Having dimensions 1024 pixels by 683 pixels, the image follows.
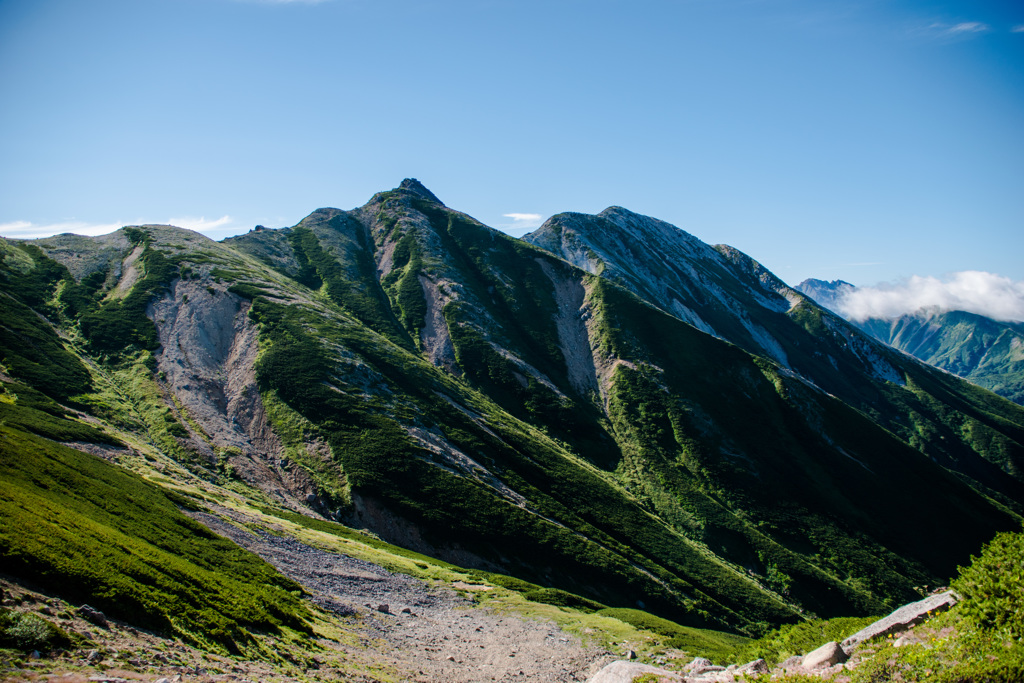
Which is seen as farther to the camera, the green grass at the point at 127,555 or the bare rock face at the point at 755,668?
the bare rock face at the point at 755,668

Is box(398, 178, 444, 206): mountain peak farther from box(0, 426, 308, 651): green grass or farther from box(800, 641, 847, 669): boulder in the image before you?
box(800, 641, 847, 669): boulder

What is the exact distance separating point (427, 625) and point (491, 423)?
46852 mm

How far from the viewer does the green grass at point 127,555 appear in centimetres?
1966

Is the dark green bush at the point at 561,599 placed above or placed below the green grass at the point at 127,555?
below

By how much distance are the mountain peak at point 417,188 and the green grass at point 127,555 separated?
152 meters

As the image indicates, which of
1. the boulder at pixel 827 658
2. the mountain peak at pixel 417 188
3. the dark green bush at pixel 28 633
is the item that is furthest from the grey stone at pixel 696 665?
the mountain peak at pixel 417 188

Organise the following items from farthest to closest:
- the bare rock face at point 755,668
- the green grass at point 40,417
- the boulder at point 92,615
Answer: the green grass at point 40,417
the bare rock face at point 755,668
the boulder at point 92,615

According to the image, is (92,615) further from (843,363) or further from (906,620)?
(843,363)

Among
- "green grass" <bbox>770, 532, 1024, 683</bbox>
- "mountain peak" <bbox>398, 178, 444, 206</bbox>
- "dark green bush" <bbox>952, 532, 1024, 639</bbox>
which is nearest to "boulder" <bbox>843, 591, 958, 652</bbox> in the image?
"green grass" <bbox>770, 532, 1024, 683</bbox>

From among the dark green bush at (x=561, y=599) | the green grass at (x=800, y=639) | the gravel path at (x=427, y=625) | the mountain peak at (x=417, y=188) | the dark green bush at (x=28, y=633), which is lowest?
the dark green bush at (x=561, y=599)

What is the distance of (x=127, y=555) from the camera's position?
24203 millimetres

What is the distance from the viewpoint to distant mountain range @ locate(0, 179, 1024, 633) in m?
59.6

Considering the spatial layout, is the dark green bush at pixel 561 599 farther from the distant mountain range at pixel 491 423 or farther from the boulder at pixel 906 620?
the boulder at pixel 906 620

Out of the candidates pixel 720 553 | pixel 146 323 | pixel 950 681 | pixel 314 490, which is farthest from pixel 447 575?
pixel 146 323
